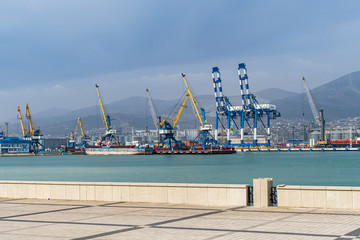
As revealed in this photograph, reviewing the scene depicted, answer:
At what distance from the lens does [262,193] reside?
20.7 metres

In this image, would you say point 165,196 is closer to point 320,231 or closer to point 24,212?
point 24,212

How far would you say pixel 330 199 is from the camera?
64.6 ft

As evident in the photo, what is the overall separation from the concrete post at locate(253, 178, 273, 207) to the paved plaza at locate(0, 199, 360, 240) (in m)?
0.44

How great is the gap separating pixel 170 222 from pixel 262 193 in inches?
190

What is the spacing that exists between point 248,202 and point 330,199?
315 cm

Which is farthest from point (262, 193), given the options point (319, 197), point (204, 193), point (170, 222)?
point (170, 222)

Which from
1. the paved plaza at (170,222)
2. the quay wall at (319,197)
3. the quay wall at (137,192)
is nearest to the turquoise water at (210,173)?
the quay wall at (137,192)

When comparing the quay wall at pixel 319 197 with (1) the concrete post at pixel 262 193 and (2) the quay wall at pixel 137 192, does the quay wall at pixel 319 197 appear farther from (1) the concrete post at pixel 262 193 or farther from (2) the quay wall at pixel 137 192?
(2) the quay wall at pixel 137 192

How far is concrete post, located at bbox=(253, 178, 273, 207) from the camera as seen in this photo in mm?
20641

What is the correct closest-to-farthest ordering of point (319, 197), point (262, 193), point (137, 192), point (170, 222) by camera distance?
point (170, 222)
point (319, 197)
point (262, 193)
point (137, 192)

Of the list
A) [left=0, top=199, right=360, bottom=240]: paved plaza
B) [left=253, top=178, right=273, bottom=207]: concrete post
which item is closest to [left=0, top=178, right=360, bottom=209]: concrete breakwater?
[left=253, top=178, right=273, bottom=207]: concrete post

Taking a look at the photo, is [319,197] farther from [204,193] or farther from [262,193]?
[204,193]

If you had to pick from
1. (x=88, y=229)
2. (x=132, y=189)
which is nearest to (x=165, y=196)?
(x=132, y=189)

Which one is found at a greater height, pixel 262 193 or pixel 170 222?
pixel 262 193
